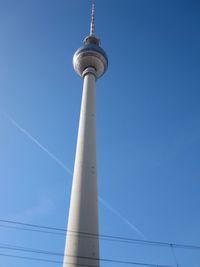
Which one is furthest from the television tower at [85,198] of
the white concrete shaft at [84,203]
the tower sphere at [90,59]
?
the tower sphere at [90,59]

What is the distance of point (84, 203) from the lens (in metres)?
41.0

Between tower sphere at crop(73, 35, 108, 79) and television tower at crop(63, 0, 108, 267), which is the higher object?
tower sphere at crop(73, 35, 108, 79)

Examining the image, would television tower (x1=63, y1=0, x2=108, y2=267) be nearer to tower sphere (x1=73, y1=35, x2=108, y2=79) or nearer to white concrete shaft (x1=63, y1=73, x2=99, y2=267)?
white concrete shaft (x1=63, y1=73, x2=99, y2=267)

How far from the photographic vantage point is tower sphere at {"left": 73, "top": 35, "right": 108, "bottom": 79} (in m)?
68.6

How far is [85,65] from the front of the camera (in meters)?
68.7

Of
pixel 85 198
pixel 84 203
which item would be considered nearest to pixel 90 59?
pixel 85 198

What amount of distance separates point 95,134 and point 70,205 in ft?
46.9

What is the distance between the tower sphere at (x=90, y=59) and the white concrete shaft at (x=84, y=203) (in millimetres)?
16191

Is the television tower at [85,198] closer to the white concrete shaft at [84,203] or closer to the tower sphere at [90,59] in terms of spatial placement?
the white concrete shaft at [84,203]

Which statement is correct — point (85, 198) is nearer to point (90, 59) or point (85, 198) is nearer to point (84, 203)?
point (84, 203)

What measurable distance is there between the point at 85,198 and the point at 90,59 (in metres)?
36.4

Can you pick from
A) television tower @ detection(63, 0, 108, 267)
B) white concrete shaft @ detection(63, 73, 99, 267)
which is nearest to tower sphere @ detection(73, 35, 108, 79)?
television tower @ detection(63, 0, 108, 267)

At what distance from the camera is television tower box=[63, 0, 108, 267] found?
36.3 meters

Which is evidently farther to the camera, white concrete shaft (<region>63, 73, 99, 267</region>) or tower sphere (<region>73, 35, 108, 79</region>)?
tower sphere (<region>73, 35, 108, 79</region>)
